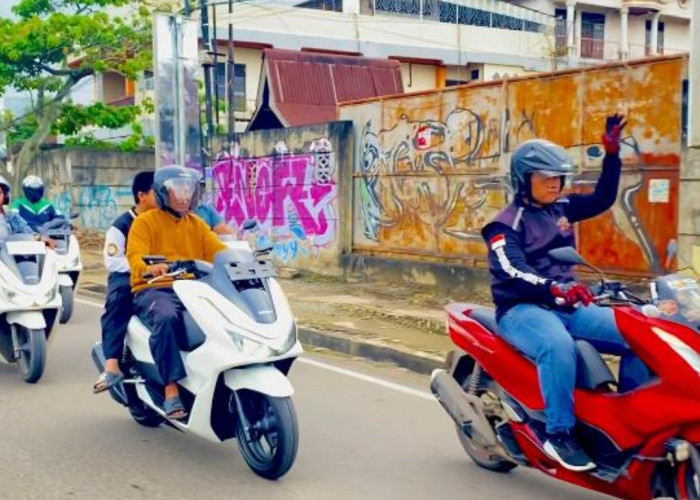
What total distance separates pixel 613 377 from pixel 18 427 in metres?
3.92

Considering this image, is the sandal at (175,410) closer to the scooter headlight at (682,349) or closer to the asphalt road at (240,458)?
the asphalt road at (240,458)

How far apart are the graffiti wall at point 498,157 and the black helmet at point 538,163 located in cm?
550

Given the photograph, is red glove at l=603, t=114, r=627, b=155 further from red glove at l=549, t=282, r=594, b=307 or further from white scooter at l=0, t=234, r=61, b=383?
white scooter at l=0, t=234, r=61, b=383

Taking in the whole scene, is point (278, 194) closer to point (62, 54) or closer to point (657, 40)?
point (62, 54)

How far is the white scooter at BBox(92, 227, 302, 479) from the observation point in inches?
200

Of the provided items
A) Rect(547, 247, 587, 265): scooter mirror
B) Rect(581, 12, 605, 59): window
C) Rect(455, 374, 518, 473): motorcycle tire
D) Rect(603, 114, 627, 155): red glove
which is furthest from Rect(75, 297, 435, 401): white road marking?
Rect(581, 12, 605, 59): window

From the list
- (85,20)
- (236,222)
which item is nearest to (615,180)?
(236,222)

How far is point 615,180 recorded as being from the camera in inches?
199

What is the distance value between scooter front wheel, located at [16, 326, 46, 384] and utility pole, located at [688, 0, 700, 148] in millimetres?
6054

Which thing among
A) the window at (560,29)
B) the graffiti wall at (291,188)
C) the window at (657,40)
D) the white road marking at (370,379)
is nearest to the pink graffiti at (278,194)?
the graffiti wall at (291,188)

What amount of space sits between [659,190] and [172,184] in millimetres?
5991

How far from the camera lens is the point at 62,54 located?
23.1m

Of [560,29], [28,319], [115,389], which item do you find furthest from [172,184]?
[560,29]

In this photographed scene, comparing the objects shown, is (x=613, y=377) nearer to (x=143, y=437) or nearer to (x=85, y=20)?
(x=143, y=437)
